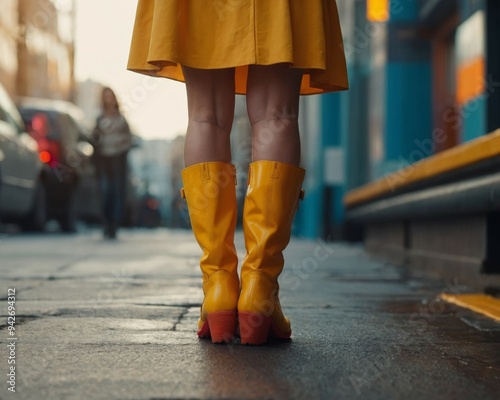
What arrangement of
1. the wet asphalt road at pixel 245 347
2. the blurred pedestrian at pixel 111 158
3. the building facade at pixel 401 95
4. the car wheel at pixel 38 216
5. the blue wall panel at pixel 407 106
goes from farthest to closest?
the car wheel at pixel 38 216 → the blurred pedestrian at pixel 111 158 → the blue wall panel at pixel 407 106 → the building facade at pixel 401 95 → the wet asphalt road at pixel 245 347

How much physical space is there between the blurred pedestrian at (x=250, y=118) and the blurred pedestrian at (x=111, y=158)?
23.5 feet

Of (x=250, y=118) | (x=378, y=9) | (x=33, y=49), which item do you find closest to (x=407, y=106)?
(x=378, y=9)

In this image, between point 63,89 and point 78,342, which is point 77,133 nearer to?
point 78,342

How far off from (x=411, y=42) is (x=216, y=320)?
6502 millimetres

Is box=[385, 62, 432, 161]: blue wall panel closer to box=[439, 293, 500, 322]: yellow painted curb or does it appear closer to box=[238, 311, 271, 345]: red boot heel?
box=[439, 293, 500, 322]: yellow painted curb

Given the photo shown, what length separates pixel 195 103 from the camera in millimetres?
2350

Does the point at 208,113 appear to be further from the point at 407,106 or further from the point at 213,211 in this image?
the point at 407,106

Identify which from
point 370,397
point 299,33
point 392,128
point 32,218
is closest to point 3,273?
point 299,33

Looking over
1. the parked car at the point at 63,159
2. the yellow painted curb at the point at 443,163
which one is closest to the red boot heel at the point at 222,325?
the yellow painted curb at the point at 443,163

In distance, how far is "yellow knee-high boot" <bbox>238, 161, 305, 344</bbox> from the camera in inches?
85.9

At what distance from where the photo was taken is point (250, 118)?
7.77ft

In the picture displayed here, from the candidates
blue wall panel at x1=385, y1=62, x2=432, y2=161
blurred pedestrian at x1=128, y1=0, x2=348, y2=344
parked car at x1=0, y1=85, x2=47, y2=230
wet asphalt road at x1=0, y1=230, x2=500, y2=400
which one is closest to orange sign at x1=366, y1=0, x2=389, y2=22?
blue wall panel at x1=385, y1=62, x2=432, y2=161

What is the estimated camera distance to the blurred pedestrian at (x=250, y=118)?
221 cm

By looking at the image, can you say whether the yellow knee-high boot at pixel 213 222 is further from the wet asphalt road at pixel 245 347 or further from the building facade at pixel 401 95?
the building facade at pixel 401 95
